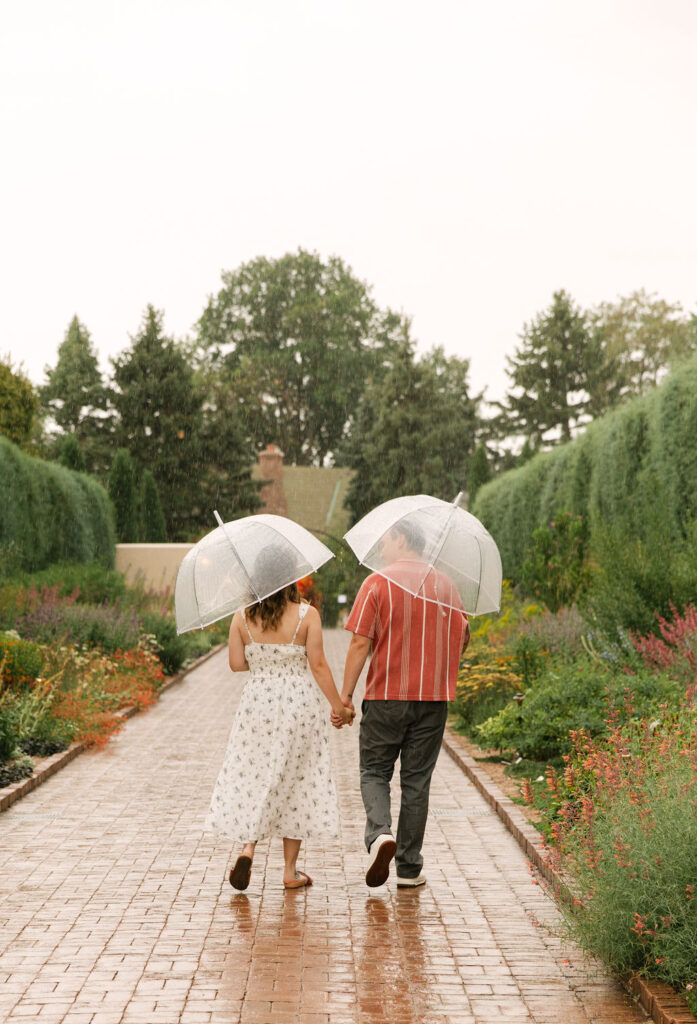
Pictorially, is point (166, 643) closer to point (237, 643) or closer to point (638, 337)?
point (237, 643)

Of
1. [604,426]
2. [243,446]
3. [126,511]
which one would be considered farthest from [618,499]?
[243,446]

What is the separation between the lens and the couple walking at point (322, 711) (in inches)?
246

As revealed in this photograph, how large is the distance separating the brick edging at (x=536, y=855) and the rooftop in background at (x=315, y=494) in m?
45.4

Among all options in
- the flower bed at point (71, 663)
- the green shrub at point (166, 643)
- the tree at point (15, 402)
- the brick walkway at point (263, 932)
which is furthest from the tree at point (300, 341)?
the brick walkway at point (263, 932)

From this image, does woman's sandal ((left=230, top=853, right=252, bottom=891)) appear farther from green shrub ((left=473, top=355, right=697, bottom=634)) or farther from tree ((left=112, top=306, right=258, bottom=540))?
tree ((left=112, top=306, right=258, bottom=540))

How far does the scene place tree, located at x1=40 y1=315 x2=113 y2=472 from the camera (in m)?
52.8

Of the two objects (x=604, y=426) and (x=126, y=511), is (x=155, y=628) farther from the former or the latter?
(x=126, y=511)

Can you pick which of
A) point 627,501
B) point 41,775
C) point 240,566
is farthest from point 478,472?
point 240,566

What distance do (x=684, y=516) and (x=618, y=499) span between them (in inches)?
140

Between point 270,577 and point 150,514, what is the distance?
124ft

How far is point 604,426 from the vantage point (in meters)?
21.5

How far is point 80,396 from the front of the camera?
58125 mm

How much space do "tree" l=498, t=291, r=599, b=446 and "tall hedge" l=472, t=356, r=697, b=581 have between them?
29.2m

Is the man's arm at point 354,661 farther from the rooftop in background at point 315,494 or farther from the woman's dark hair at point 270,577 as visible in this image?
the rooftop in background at point 315,494
